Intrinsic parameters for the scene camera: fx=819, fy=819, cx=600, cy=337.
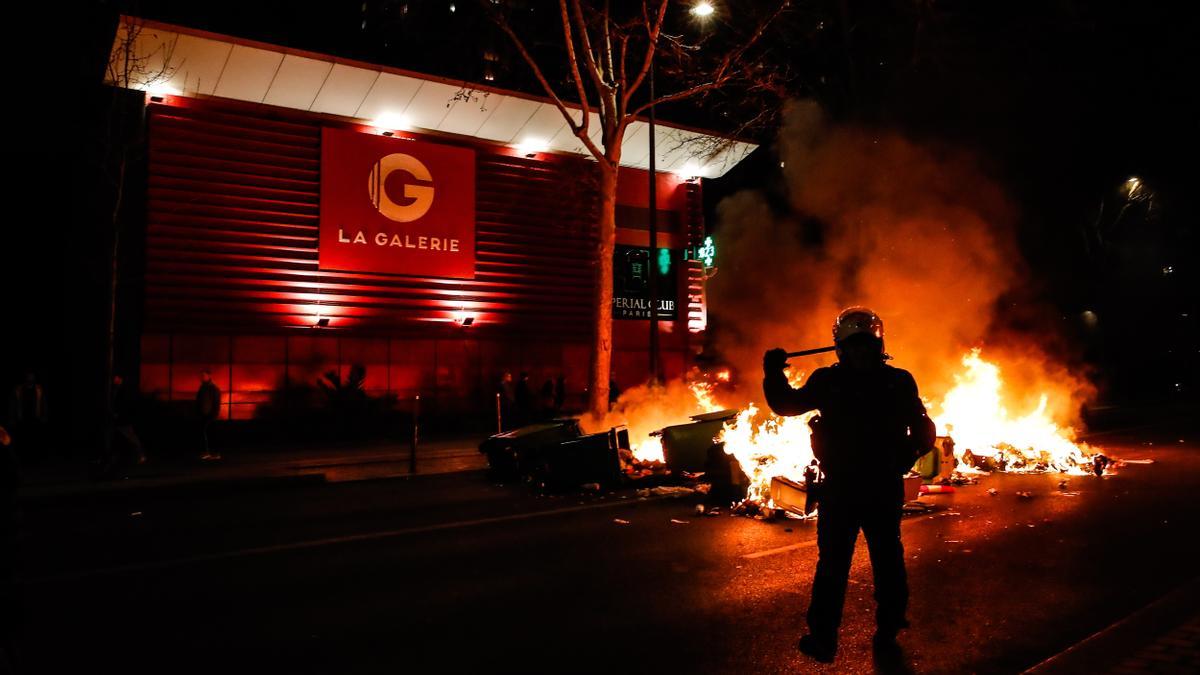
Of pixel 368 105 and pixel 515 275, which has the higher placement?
pixel 368 105

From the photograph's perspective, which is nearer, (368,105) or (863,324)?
(863,324)

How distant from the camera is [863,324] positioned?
4176mm

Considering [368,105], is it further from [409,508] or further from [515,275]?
[409,508]

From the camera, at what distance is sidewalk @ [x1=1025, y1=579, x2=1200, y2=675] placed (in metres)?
3.89

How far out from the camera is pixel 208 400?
14578 millimetres

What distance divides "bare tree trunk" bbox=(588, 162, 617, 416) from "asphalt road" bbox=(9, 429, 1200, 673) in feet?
20.3

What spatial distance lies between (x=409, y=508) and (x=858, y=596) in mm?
5795

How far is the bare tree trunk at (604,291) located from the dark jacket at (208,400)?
267 inches

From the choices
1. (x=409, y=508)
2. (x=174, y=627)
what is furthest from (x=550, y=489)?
(x=174, y=627)

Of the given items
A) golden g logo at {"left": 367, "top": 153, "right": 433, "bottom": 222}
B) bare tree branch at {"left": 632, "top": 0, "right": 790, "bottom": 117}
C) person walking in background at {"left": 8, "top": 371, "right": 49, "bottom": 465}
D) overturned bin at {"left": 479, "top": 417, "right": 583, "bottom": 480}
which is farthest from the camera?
golden g logo at {"left": 367, "top": 153, "right": 433, "bottom": 222}

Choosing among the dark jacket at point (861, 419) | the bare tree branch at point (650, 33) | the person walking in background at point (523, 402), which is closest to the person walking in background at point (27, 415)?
the person walking in background at point (523, 402)

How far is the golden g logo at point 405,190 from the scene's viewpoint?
20064 mm

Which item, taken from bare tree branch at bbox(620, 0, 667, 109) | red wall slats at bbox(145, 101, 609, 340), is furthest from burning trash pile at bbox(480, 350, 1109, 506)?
red wall slats at bbox(145, 101, 609, 340)

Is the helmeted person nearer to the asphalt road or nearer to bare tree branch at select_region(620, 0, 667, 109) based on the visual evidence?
the asphalt road
